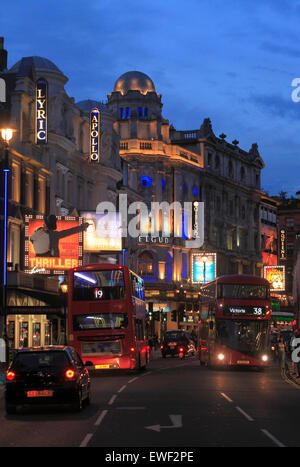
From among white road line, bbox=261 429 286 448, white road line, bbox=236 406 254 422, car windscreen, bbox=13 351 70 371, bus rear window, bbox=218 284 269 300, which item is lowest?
white road line, bbox=236 406 254 422

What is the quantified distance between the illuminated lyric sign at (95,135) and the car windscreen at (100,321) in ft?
90.9

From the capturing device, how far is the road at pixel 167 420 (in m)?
15.2

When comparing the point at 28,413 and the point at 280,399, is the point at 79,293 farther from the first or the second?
the point at 28,413

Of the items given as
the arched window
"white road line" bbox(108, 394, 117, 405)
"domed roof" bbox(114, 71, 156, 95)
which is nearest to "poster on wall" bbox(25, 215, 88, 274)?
"white road line" bbox(108, 394, 117, 405)

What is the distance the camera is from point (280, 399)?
25344 mm

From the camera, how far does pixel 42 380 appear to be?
66.2 feet

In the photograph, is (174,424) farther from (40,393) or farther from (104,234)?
(104,234)

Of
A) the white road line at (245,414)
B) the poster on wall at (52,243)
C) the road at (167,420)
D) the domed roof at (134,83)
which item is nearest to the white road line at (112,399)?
the road at (167,420)

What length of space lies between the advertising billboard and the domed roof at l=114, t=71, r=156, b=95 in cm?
4343

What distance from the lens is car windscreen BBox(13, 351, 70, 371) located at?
2044 cm

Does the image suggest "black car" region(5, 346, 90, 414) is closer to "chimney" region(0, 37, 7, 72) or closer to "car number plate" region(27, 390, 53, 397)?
"car number plate" region(27, 390, 53, 397)

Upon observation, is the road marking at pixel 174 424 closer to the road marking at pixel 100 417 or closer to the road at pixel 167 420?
the road at pixel 167 420
